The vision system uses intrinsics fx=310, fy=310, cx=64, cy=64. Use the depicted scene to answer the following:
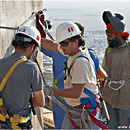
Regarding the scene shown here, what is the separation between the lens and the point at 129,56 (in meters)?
4.79

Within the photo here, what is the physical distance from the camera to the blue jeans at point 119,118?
4.84 metres

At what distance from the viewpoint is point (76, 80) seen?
3.06 m

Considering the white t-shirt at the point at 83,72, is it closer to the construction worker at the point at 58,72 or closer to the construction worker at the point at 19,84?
the construction worker at the point at 19,84

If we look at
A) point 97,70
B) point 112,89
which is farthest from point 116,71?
point 97,70

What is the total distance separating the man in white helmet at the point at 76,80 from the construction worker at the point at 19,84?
40cm

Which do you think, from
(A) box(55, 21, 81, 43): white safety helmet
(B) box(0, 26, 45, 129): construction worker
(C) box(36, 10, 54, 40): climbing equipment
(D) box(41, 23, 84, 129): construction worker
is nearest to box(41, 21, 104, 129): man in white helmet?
(A) box(55, 21, 81, 43): white safety helmet

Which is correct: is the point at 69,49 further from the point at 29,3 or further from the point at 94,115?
the point at 29,3

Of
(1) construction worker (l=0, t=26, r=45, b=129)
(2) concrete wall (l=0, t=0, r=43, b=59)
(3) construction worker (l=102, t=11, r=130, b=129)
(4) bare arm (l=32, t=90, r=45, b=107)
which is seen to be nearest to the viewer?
(1) construction worker (l=0, t=26, r=45, b=129)

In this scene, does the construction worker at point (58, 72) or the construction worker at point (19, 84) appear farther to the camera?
the construction worker at point (58, 72)

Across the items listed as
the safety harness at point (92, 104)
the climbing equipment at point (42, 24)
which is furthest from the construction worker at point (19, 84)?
the climbing equipment at point (42, 24)

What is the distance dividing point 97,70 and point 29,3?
135 cm

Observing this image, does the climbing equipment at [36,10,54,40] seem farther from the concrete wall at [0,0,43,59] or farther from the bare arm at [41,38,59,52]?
the concrete wall at [0,0,43,59]

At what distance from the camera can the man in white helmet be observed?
3086 millimetres

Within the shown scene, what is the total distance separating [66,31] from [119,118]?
2.12 metres
